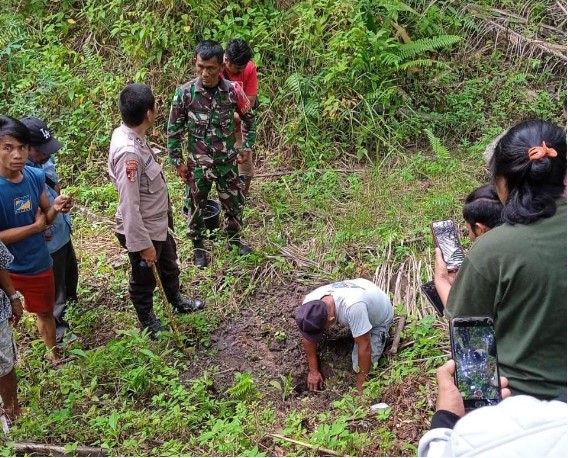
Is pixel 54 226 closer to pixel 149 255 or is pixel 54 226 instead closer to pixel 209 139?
pixel 149 255

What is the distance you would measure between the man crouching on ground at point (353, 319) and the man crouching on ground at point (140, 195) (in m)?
1.12

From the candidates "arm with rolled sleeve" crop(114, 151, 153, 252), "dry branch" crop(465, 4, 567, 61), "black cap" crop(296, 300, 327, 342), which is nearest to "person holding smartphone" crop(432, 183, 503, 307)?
"black cap" crop(296, 300, 327, 342)

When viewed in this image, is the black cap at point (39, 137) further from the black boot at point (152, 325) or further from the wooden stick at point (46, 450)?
the wooden stick at point (46, 450)

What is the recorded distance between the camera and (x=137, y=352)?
166 inches

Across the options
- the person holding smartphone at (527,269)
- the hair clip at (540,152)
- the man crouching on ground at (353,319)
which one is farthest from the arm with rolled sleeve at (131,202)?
the hair clip at (540,152)

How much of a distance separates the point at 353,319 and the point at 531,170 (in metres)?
2.15

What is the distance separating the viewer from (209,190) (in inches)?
213

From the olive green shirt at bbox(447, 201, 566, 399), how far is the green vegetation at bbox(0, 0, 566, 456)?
135cm

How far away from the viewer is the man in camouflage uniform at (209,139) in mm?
5024

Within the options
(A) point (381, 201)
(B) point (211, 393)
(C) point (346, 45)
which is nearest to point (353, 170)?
(A) point (381, 201)

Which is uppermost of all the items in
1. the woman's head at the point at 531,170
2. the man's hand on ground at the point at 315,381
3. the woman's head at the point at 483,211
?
the woman's head at the point at 531,170

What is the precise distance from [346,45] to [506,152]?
198 inches

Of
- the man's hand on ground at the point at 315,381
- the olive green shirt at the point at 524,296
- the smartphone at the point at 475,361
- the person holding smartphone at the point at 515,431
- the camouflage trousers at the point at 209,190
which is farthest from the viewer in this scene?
the camouflage trousers at the point at 209,190

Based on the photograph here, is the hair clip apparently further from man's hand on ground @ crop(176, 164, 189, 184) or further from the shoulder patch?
man's hand on ground @ crop(176, 164, 189, 184)
